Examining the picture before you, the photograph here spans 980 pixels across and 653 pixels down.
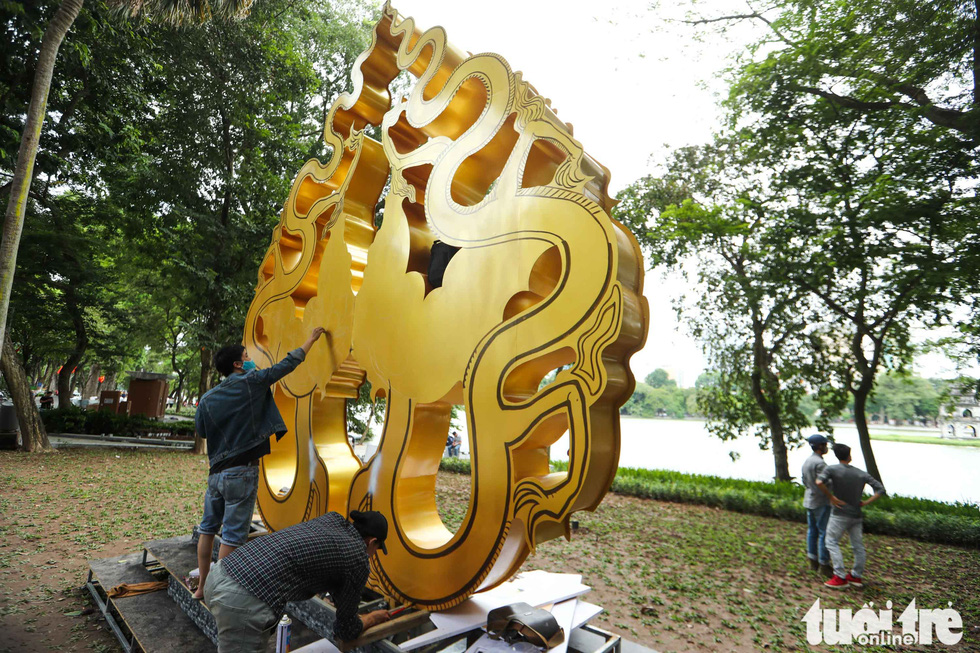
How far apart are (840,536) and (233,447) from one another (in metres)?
6.40

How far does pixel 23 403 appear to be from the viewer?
12086 millimetres

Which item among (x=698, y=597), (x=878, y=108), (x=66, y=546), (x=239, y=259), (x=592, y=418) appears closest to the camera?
(x=592, y=418)

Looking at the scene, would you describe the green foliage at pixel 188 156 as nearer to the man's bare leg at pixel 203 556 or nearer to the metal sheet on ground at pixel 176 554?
the metal sheet on ground at pixel 176 554

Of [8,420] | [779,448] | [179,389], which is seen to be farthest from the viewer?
[179,389]

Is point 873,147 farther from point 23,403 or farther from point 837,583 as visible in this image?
point 23,403

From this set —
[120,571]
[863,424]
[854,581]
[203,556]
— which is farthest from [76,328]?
[863,424]

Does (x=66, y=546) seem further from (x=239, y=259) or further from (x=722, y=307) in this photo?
(x=722, y=307)

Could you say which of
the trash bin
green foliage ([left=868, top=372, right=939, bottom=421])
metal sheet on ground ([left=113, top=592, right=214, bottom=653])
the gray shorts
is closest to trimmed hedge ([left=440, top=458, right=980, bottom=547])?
green foliage ([left=868, top=372, right=939, bottom=421])

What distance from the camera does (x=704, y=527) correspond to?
9.15m

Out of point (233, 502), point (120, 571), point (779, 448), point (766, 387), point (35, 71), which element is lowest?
point (120, 571)

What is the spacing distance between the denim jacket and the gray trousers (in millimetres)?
6144

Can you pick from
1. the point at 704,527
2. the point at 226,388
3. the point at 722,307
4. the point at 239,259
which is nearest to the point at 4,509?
the point at 226,388

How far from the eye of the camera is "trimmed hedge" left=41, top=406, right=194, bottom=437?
17125mm

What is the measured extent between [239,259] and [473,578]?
1301 centimetres
